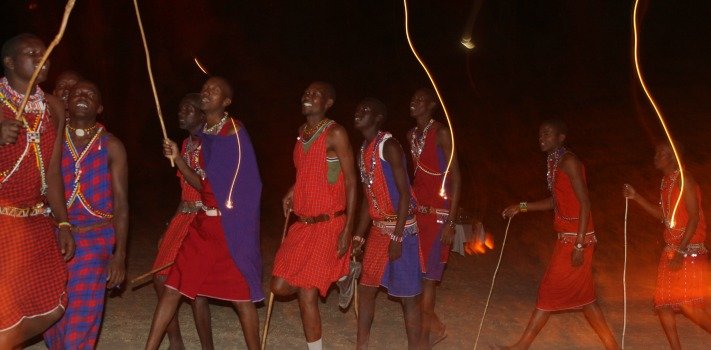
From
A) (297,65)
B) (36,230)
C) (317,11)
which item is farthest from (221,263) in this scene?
(317,11)

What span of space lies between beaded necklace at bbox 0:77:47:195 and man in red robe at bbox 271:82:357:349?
1864mm

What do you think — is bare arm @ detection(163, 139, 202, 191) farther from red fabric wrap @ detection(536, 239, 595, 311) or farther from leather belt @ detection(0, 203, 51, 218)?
red fabric wrap @ detection(536, 239, 595, 311)

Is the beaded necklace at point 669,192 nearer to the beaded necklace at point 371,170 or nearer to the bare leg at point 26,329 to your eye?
the beaded necklace at point 371,170

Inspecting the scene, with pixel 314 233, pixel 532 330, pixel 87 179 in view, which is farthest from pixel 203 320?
pixel 532 330

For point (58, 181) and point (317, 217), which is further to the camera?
point (317, 217)

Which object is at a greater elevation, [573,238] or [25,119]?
[25,119]

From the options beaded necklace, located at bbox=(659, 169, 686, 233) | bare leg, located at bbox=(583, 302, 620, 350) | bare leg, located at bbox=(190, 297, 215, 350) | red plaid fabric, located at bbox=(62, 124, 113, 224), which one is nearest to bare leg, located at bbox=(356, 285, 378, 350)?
bare leg, located at bbox=(190, 297, 215, 350)

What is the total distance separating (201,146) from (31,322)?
6.26 feet

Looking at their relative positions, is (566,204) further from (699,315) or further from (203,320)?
(203,320)

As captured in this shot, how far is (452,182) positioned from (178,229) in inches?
89.4

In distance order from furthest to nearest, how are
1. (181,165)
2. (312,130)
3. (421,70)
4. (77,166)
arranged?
1. (421,70)
2. (312,130)
3. (181,165)
4. (77,166)

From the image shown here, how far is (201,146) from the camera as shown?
596cm

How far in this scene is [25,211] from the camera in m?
4.51

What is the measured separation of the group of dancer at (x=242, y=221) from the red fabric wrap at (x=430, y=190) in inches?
0.5
